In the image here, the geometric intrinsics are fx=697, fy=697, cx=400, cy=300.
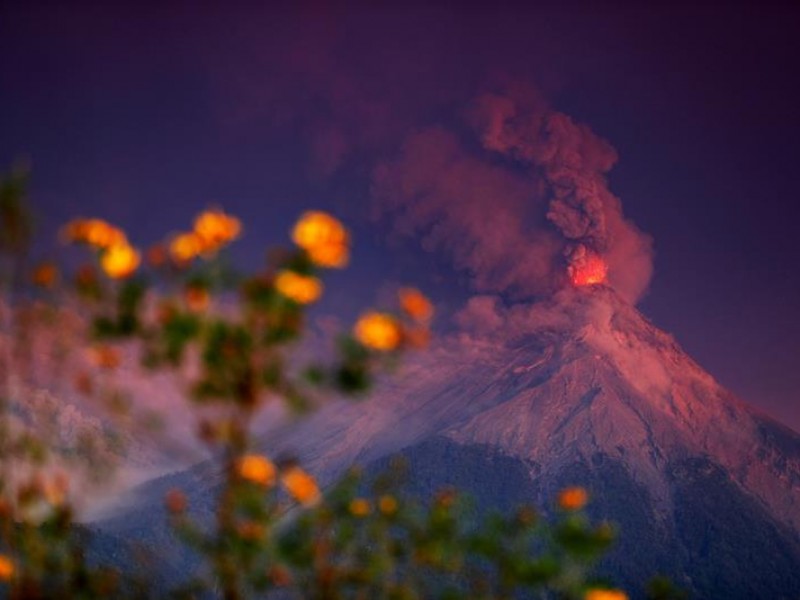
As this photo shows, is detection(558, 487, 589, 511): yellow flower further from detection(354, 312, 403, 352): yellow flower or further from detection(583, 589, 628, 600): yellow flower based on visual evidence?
detection(354, 312, 403, 352): yellow flower

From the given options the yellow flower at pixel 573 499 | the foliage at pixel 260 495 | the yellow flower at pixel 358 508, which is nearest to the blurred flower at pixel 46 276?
the foliage at pixel 260 495

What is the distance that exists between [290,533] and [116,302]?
1776mm

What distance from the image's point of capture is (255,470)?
3.95m

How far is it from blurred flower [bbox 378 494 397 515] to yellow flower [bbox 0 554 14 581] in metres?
2.29

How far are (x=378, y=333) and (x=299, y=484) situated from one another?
1.17m

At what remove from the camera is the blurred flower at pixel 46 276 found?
3.92 meters

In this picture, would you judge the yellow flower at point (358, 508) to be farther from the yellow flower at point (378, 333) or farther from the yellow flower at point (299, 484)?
the yellow flower at point (378, 333)

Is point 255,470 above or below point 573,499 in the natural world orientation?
below

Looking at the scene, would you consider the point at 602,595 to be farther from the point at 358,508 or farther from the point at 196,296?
the point at 196,296

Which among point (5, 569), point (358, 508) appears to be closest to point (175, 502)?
point (5, 569)

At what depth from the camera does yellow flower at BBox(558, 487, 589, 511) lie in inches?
172

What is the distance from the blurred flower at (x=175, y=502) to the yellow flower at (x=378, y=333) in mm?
1723

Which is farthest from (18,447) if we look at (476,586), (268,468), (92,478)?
(476,586)

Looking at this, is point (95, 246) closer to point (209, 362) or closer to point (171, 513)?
point (209, 362)
